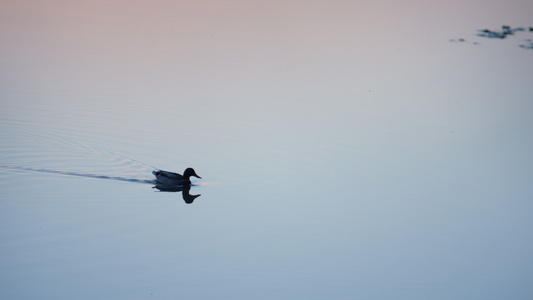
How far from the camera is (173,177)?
9.87 m

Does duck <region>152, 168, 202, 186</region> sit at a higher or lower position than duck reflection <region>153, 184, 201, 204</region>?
higher

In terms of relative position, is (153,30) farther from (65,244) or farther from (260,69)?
(65,244)

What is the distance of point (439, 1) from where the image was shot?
95.1ft

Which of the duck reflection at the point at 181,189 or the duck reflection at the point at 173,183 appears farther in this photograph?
the duck reflection at the point at 173,183

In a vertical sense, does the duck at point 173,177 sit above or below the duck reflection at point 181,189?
above

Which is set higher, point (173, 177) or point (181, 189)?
point (173, 177)

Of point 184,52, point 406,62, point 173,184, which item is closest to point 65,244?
point 173,184

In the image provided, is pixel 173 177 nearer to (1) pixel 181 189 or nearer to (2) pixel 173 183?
(2) pixel 173 183

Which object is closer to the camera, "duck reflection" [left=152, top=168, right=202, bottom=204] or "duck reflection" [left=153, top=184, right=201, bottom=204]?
"duck reflection" [left=153, top=184, right=201, bottom=204]

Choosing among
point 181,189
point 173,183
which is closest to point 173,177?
point 173,183

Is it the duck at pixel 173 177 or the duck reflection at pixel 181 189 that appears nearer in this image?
the duck reflection at pixel 181 189

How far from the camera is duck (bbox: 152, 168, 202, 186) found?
986 cm

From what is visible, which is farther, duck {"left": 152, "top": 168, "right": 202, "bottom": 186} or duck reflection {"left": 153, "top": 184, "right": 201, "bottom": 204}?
duck {"left": 152, "top": 168, "right": 202, "bottom": 186}

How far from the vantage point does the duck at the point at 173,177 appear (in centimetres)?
986
